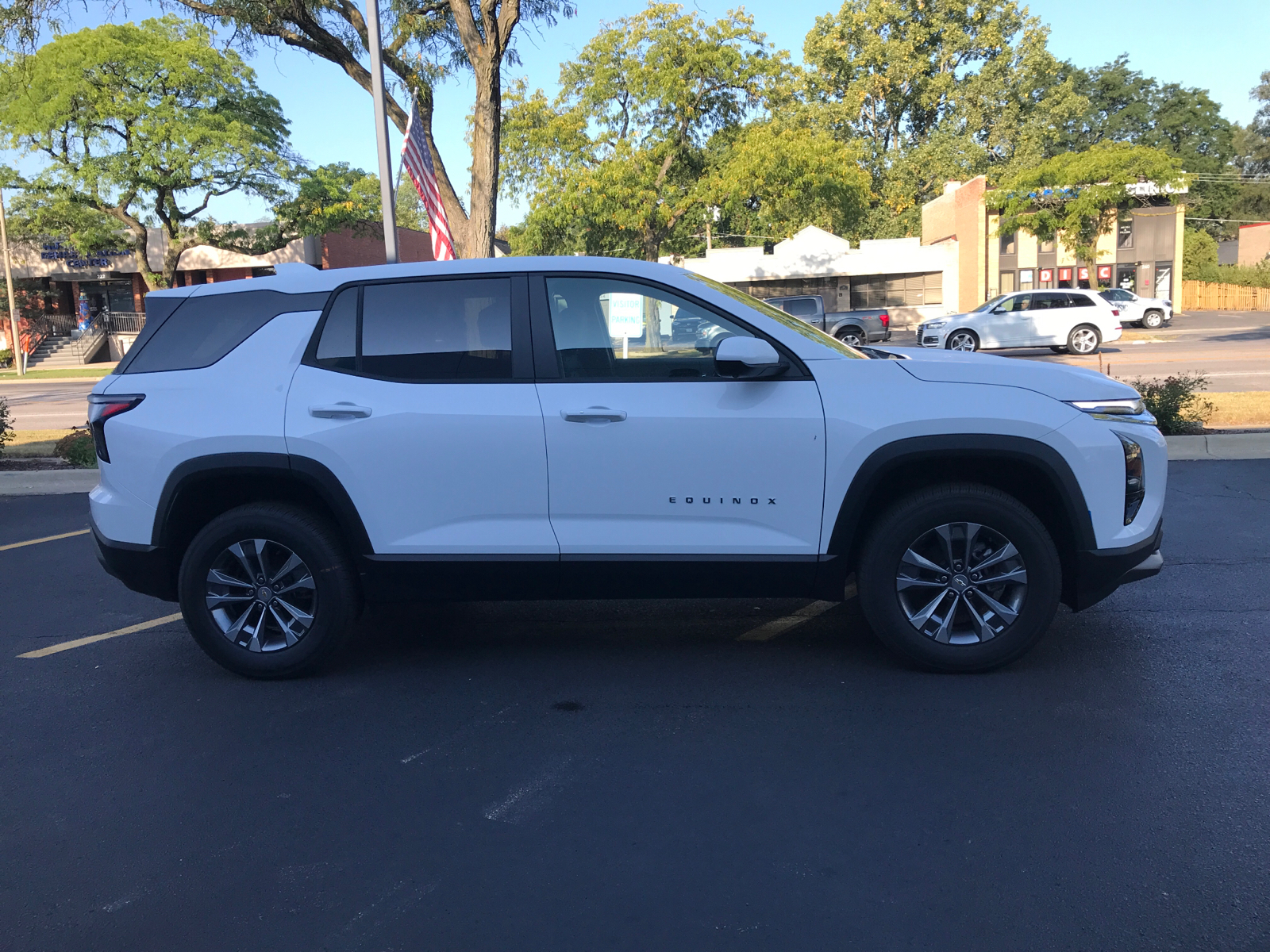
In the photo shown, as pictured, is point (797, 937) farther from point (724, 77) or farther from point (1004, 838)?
point (724, 77)

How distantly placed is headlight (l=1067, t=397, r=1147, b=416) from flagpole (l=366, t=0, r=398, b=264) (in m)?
8.34

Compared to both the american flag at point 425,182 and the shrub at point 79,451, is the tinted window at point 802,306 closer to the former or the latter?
the american flag at point 425,182

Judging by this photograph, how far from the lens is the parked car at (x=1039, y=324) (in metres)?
25.8

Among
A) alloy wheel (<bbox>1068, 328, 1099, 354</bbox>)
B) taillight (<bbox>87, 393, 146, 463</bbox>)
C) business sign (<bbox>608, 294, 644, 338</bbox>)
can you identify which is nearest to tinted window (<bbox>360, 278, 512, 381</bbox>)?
business sign (<bbox>608, 294, 644, 338</bbox>)

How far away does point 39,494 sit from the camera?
10289 mm

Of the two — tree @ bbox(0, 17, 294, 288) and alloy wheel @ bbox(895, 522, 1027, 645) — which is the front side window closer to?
alloy wheel @ bbox(895, 522, 1027, 645)

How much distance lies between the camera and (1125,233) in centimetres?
4753

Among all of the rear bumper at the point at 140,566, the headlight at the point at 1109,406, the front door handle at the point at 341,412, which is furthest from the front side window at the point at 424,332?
the headlight at the point at 1109,406

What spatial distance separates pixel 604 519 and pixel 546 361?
745 millimetres

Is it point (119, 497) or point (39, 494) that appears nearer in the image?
point (119, 497)

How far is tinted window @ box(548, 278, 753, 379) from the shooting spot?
4492 millimetres

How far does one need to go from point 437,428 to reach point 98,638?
2628 millimetres

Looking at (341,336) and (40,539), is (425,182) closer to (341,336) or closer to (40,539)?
(40,539)

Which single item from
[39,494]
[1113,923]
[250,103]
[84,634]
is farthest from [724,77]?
[1113,923]
